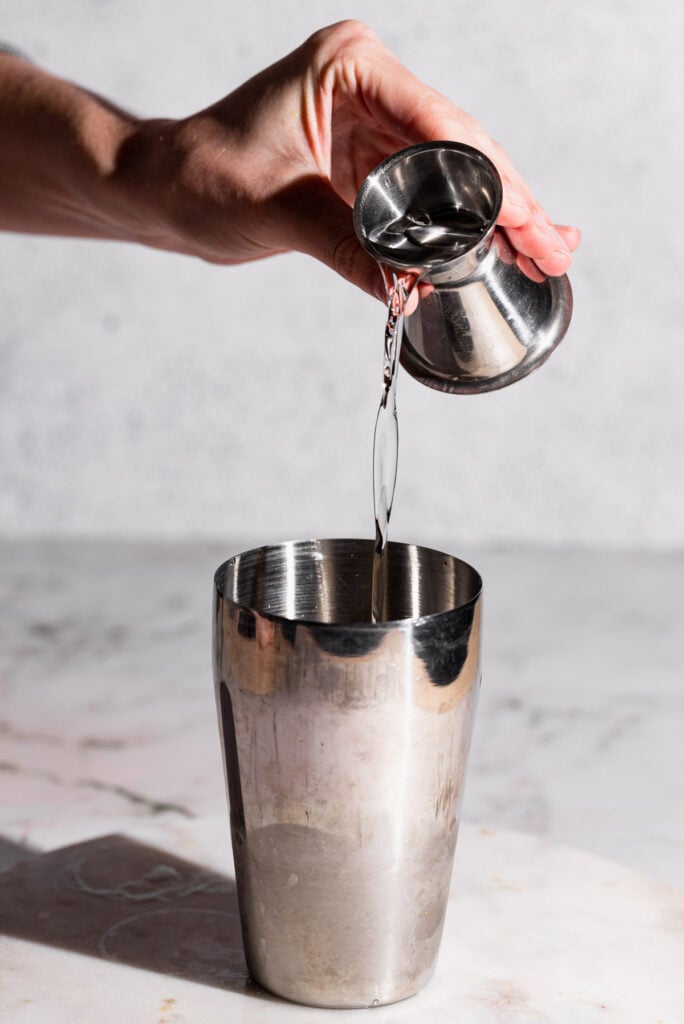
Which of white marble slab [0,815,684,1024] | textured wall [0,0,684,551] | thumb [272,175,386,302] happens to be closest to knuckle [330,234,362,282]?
thumb [272,175,386,302]

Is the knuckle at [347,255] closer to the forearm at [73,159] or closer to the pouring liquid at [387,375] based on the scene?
the pouring liquid at [387,375]

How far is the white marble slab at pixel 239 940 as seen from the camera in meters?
0.68

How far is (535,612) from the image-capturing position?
5.49ft

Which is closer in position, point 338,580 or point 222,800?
point 338,580

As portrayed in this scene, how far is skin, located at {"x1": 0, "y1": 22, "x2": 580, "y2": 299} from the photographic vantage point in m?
0.85

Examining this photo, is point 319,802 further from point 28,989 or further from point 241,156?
point 241,156

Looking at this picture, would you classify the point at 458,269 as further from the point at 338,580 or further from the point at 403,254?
the point at 338,580

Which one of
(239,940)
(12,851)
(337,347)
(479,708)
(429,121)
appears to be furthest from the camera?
(337,347)

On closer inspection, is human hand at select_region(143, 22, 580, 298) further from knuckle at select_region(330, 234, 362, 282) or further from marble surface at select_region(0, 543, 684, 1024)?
marble surface at select_region(0, 543, 684, 1024)

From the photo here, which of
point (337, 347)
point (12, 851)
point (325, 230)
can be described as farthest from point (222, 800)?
point (337, 347)

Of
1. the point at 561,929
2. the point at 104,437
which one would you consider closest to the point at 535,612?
the point at 104,437

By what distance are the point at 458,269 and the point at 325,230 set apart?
11cm

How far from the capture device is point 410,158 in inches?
29.5

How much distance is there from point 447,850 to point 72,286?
1487mm
